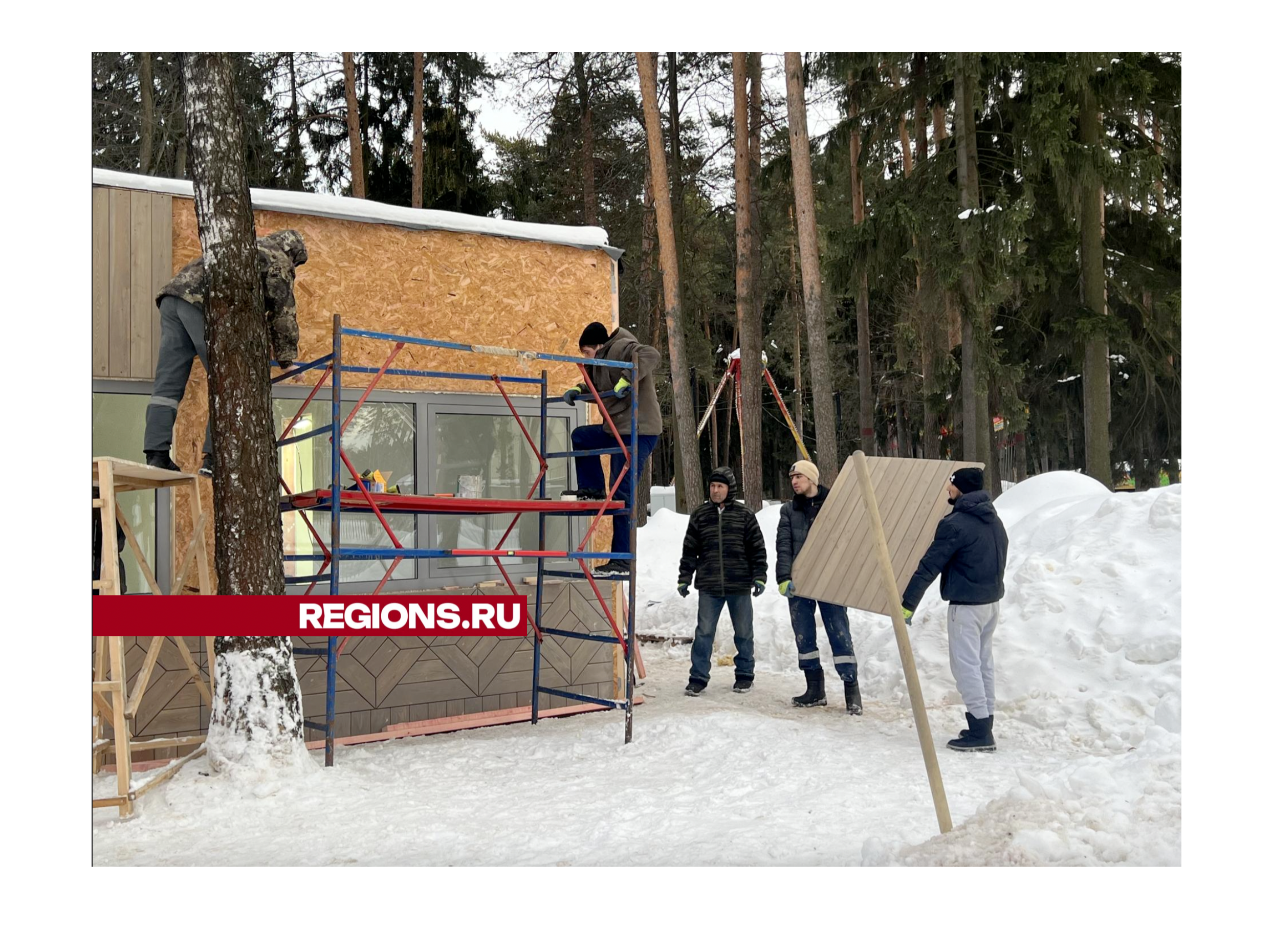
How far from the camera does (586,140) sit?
20828 mm

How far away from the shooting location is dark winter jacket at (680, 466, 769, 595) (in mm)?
8758

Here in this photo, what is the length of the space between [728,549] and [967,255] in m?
7.40

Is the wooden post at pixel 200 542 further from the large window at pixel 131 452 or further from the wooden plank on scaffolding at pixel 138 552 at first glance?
the large window at pixel 131 452

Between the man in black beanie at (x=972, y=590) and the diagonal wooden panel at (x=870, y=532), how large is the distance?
3.29 feet

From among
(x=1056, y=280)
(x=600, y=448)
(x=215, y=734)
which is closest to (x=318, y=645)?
(x=215, y=734)

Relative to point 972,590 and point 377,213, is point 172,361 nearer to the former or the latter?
point 377,213

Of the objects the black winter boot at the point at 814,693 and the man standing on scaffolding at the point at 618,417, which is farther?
the black winter boot at the point at 814,693

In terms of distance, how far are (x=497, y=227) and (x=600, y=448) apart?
6.48 ft

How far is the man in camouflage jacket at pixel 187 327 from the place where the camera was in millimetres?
6277

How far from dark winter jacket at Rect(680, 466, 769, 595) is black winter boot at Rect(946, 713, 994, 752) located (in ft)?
7.65

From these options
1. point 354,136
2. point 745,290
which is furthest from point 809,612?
point 354,136

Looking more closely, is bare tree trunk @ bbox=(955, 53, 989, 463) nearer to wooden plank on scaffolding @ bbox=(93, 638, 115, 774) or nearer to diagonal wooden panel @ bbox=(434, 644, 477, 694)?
diagonal wooden panel @ bbox=(434, 644, 477, 694)

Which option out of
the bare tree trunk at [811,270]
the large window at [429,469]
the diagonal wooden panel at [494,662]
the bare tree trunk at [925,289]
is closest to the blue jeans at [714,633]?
the large window at [429,469]

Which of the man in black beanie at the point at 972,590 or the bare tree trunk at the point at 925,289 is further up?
the bare tree trunk at the point at 925,289
